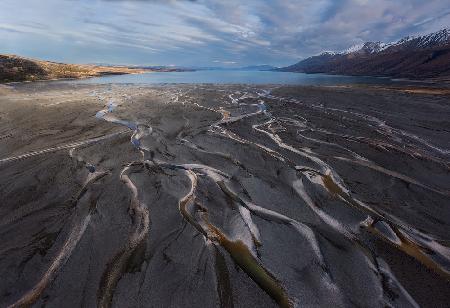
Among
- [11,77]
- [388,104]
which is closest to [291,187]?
[388,104]

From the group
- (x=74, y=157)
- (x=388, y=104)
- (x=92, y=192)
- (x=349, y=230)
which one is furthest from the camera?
(x=388, y=104)

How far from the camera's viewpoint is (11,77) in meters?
89.2

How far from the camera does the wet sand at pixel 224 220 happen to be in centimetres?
886

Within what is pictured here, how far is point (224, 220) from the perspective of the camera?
12.3 metres

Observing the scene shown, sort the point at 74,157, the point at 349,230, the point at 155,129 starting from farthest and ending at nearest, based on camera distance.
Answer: the point at 155,129 → the point at 74,157 → the point at 349,230

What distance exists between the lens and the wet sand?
886 cm

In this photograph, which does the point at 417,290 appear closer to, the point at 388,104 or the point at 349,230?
the point at 349,230

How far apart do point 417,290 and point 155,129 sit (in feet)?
74.8

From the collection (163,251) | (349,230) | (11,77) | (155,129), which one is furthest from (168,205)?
(11,77)

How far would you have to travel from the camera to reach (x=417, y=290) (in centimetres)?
889

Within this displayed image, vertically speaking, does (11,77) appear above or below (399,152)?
below

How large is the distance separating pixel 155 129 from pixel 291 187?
51.9ft

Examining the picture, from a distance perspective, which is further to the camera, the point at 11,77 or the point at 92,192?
the point at 11,77

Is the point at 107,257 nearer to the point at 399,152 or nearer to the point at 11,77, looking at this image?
the point at 399,152
